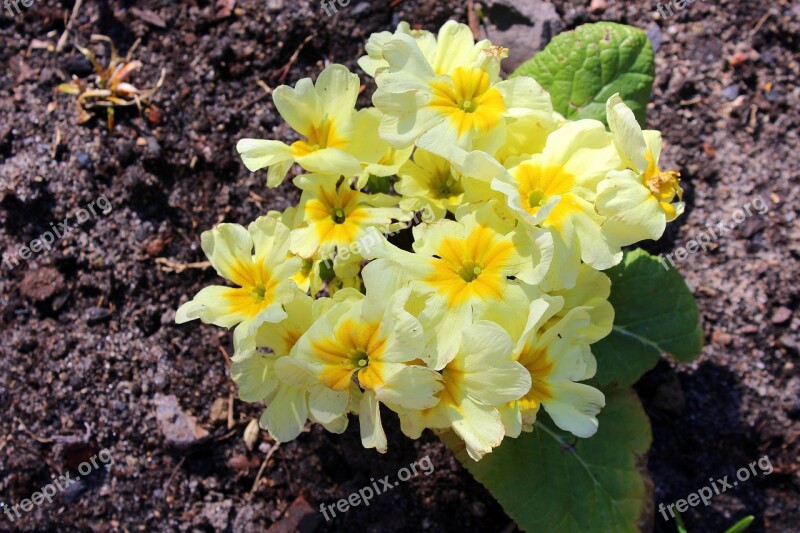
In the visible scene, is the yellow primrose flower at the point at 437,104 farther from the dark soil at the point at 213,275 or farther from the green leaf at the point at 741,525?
the green leaf at the point at 741,525

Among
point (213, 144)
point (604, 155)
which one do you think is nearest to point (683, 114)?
point (604, 155)

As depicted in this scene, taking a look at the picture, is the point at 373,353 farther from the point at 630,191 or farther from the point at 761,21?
the point at 761,21

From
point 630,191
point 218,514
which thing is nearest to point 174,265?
point 218,514

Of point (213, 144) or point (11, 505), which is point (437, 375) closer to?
point (213, 144)

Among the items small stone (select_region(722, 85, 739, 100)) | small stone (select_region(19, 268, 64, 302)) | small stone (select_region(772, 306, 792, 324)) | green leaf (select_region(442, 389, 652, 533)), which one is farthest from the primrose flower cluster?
small stone (select_region(722, 85, 739, 100))

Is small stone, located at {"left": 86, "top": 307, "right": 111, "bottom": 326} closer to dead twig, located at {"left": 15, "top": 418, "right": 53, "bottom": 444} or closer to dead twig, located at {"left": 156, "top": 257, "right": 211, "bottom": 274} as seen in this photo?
dead twig, located at {"left": 156, "top": 257, "right": 211, "bottom": 274}
